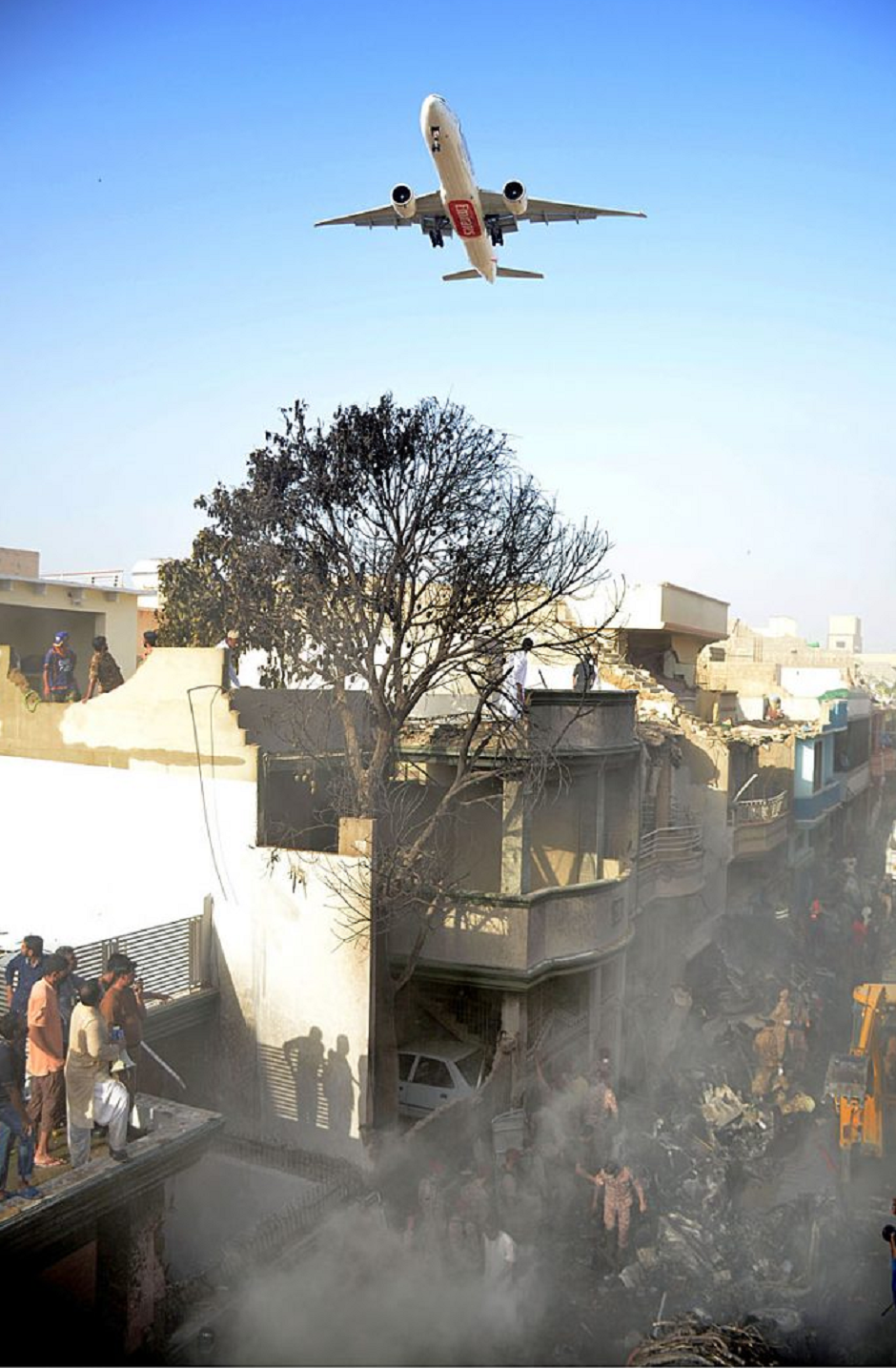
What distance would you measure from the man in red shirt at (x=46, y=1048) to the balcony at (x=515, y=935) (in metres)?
7.55

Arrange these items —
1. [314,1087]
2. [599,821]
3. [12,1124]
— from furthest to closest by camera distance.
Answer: [599,821] < [314,1087] < [12,1124]

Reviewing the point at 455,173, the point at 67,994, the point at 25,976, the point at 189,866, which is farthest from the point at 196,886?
the point at 455,173

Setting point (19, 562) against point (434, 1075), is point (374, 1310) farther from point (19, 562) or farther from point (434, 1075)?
point (19, 562)

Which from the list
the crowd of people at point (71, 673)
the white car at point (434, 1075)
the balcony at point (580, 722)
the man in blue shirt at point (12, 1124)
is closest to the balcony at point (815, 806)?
the balcony at point (580, 722)

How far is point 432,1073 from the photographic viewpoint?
16172mm

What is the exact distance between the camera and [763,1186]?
16.5 m

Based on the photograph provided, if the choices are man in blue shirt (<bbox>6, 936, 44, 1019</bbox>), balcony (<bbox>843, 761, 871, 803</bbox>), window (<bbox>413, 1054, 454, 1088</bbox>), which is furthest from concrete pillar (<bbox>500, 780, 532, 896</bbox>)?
balcony (<bbox>843, 761, 871, 803</bbox>)

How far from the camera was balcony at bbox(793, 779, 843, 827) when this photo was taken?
31.8 m

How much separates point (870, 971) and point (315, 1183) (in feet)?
75.3

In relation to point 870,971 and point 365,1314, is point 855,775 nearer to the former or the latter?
point 870,971

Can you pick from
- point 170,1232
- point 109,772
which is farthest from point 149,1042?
point 109,772

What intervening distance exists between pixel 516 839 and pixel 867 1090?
6.89m

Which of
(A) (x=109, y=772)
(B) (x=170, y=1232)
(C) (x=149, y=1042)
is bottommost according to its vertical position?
(B) (x=170, y=1232)

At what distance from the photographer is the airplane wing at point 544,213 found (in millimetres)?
22047
